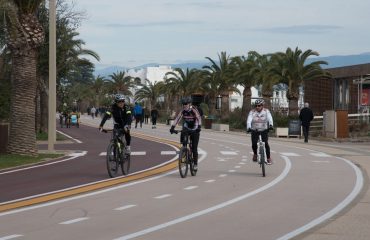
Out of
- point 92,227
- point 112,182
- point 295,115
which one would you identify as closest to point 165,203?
point 92,227

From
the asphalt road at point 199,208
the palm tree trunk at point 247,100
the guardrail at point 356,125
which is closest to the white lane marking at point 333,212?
the asphalt road at point 199,208

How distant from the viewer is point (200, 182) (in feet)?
48.0

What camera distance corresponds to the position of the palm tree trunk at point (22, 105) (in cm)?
2111

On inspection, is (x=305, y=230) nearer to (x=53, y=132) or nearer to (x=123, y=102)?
(x=123, y=102)

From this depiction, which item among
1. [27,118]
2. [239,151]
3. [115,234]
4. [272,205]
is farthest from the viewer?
[239,151]

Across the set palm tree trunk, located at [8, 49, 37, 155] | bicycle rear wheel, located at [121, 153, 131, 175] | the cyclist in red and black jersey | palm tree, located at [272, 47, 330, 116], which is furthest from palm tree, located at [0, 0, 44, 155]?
palm tree, located at [272, 47, 330, 116]

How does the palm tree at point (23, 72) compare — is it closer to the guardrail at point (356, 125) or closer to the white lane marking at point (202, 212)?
the white lane marking at point (202, 212)

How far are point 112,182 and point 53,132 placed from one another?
9288 mm

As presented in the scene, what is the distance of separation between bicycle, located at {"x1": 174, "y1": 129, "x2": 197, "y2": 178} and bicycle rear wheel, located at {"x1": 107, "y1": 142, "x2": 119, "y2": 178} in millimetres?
1497

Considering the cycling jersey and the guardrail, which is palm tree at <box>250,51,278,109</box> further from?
the cycling jersey

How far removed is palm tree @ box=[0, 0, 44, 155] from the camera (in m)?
21.0

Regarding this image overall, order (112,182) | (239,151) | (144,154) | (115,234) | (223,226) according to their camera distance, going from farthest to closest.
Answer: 1. (239,151)
2. (144,154)
3. (112,182)
4. (223,226)
5. (115,234)

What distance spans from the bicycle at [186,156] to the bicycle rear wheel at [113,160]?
1497 millimetres

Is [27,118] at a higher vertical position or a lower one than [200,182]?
higher
